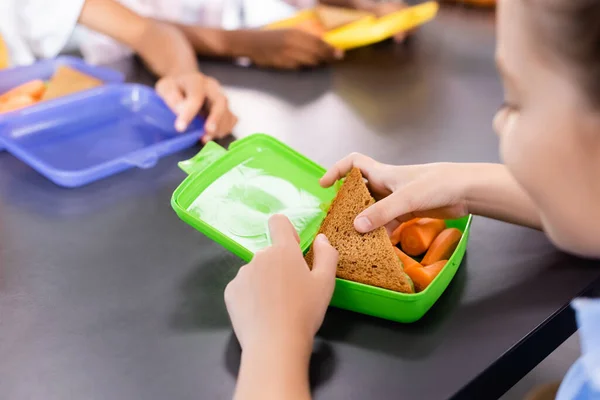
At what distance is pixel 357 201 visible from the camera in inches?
24.1

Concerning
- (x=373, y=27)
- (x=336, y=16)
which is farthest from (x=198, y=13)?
(x=373, y=27)

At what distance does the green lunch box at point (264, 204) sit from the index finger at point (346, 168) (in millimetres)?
20

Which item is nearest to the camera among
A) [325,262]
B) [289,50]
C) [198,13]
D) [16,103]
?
[325,262]

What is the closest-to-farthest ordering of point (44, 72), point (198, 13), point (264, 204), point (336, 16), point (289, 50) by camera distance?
point (264, 204), point (44, 72), point (289, 50), point (336, 16), point (198, 13)

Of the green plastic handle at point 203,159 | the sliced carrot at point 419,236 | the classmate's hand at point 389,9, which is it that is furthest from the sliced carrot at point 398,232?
the classmate's hand at point 389,9

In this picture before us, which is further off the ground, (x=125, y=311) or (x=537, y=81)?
(x=537, y=81)

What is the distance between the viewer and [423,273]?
55 centimetres

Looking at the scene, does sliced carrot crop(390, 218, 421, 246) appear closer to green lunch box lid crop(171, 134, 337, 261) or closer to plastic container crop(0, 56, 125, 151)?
green lunch box lid crop(171, 134, 337, 261)

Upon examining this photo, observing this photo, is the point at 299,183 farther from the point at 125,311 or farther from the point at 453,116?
the point at 453,116

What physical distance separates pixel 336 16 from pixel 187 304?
0.83 metres

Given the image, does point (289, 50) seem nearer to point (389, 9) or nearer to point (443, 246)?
point (389, 9)

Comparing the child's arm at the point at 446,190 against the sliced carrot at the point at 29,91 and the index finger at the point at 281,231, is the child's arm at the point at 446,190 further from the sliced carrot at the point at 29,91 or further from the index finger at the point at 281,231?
the sliced carrot at the point at 29,91

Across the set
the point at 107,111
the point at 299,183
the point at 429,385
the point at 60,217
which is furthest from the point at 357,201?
the point at 107,111

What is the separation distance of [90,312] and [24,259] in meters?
0.12
